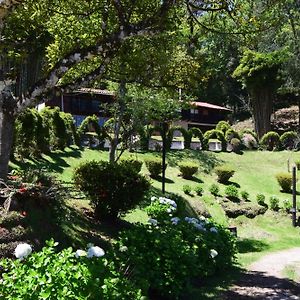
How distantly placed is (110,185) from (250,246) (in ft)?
23.3

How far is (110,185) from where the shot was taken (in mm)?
9867

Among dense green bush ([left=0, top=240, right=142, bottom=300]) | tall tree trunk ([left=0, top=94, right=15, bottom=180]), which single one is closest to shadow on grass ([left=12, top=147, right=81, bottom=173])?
tall tree trunk ([left=0, top=94, right=15, bottom=180])

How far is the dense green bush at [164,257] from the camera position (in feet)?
22.1

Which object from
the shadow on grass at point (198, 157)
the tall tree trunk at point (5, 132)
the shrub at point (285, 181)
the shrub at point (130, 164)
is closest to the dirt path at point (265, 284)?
the shrub at point (130, 164)

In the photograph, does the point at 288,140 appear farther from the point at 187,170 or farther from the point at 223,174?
the point at 187,170

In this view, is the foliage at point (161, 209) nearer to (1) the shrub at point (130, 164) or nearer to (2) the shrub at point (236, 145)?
(1) the shrub at point (130, 164)

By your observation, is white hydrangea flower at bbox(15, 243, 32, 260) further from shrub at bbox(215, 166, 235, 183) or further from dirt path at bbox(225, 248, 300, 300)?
shrub at bbox(215, 166, 235, 183)

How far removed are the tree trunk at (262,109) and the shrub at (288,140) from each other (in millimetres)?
6673

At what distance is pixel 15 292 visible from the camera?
3898 millimetres

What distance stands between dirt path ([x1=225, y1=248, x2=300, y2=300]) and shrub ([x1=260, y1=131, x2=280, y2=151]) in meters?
26.0

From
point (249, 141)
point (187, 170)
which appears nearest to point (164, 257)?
Result: point (187, 170)

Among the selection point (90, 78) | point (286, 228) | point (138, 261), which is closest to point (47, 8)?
point (90, 78)

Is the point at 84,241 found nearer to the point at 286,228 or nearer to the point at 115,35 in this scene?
the point at 115,35

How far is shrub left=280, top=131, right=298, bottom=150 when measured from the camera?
36938mm
